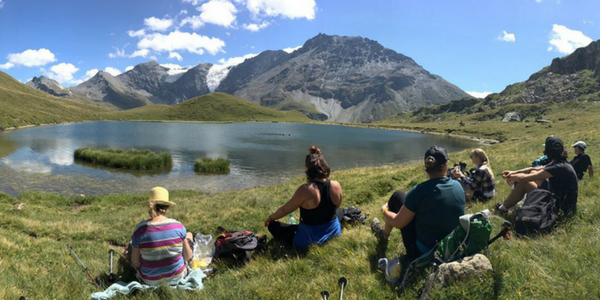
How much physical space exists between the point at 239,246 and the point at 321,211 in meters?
2.18

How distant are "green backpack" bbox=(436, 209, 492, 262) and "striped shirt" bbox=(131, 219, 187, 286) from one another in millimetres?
5148

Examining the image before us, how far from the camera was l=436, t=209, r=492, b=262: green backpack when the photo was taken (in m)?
4.74

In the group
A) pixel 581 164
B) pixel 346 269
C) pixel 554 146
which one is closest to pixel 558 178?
pixel 554 146

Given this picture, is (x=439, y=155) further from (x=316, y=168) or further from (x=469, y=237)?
(x=316, y=168)

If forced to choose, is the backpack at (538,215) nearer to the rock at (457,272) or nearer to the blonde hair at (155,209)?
the rock at (457,272)

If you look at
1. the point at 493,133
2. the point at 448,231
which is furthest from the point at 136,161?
the point at 493,133

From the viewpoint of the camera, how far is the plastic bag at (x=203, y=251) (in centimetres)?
744

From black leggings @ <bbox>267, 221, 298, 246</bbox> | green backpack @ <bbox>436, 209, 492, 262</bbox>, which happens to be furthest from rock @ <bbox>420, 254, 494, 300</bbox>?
black leggings @ <bbox>267, 221, 298, 246</bbox>

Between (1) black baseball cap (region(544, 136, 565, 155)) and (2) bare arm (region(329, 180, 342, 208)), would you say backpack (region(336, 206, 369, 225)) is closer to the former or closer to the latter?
(2) bare arm (region(329, 180, 342, 208))

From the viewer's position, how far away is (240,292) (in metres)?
5.48

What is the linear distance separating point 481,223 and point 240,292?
4.27 m

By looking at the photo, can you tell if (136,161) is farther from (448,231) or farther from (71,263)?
(448,231)

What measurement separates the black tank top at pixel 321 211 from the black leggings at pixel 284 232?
639mm

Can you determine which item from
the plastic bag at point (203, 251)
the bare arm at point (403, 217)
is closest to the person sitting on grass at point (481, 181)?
the bare arm at point (403, 217)
